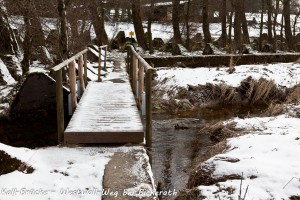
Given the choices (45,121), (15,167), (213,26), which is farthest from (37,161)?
(213,26)

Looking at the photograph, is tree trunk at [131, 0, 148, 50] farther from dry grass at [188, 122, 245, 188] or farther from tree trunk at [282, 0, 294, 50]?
dry grass at [188, 122, 245, 188]

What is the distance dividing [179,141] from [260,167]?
4199 mm

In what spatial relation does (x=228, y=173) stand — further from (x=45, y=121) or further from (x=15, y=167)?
(x=45, y=121)

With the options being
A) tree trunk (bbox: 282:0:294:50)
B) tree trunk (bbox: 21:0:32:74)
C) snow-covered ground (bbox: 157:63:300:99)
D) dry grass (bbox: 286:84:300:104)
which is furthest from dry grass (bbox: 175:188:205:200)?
tree trunk (bbox: 282:0:294:50)

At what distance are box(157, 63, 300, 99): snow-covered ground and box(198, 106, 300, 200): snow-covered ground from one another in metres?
6.83

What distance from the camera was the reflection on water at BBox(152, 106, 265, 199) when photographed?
23.8 ft

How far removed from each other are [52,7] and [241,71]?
7.44 m

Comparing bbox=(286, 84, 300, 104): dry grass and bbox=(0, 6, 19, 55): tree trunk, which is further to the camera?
bbox=(0, 6, 19, 55): tree trunk

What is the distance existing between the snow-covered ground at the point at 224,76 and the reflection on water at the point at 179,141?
144 centimetres

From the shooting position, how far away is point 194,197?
499cm

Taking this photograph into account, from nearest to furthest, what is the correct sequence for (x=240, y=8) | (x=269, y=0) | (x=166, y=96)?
(x=166, y=96)
(x=240, y=8)
(x=269, y=0)

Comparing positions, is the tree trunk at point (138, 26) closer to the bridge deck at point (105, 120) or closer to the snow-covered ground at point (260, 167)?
the bridge deck at point (105, 120)

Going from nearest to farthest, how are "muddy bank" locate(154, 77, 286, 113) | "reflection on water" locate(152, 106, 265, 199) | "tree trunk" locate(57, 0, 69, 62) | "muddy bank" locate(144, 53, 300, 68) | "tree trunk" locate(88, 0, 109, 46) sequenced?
1. "reflection on water" locate(152, 106, 265, 199)
2. "tree trunk" locate(57, 0, 69, 62)
3. "muddy bank" locate(154, 77, 286, 113)
4. "muddy bank" locate(144, 53, 300, 68)
5. "tree trunk" locate(88, 0, 109, 46)

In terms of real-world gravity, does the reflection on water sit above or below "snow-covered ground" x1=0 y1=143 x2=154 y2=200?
below
